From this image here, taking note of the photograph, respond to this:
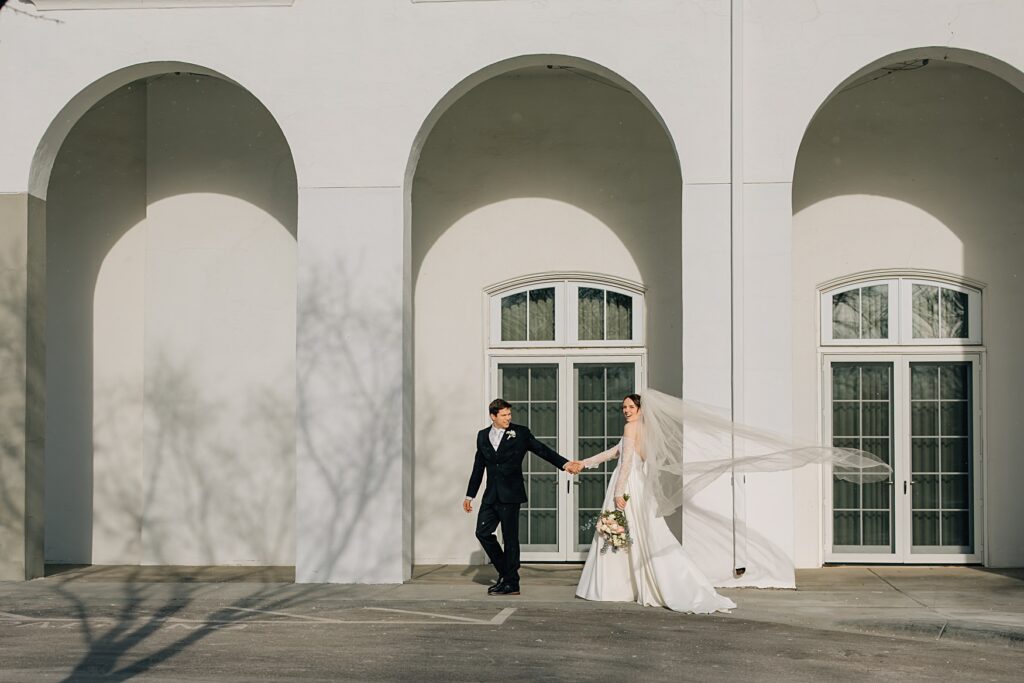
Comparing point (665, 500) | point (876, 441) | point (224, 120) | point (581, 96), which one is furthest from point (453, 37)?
point (876, 441)

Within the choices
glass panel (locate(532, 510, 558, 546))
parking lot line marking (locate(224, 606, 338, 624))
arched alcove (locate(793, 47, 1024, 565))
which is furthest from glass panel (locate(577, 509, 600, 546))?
parking lot line marking (locate(224, 606, 338, 624))

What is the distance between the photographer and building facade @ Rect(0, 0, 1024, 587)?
541 inches

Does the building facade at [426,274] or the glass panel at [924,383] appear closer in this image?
the building facade at [426,274]

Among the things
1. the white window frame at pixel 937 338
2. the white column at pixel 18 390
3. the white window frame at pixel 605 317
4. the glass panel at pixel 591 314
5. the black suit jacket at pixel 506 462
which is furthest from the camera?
the glass panel at pixel 591 314

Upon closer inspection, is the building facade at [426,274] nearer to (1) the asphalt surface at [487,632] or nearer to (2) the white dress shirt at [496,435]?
(2) the white dress shirt at [496,435]

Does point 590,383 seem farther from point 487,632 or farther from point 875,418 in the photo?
point 487,632

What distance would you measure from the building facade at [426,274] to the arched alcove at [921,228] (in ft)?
0.11

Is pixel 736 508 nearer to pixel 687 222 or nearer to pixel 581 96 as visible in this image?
pixel 687 222

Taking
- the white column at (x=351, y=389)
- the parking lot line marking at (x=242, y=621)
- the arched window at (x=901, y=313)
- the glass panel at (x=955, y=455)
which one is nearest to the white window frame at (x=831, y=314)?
the arched window at (x=901, y=313)

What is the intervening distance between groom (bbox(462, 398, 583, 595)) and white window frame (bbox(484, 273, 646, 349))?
9.30ft

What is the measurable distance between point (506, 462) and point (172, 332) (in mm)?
5074

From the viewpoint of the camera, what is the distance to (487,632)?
10.7 meters

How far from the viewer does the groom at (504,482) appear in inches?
509

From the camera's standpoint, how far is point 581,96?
15906mm
